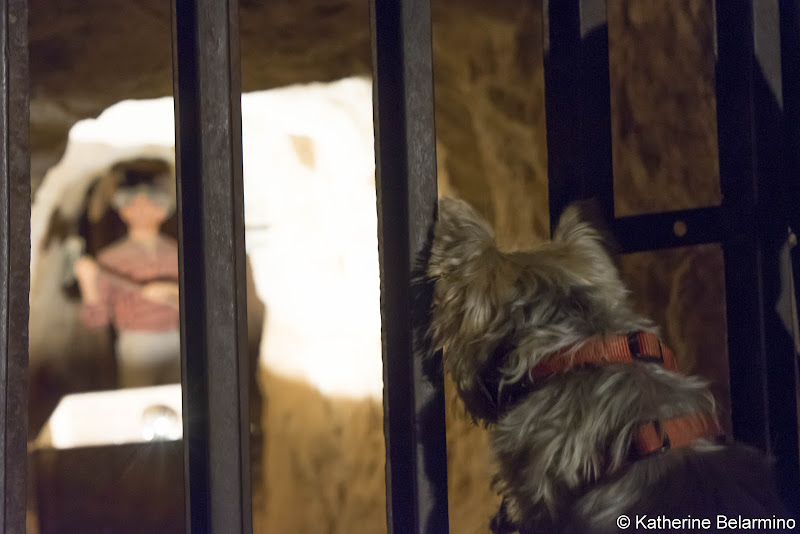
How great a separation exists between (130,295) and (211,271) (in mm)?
400

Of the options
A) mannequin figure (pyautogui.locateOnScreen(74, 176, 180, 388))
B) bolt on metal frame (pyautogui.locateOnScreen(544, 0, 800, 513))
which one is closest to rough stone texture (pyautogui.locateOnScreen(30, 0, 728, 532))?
mannequin figure (pyautogui.locateOnScreen(74, 176, 180, 388))

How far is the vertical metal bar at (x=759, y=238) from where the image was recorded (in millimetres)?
1716

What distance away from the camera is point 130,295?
169cm

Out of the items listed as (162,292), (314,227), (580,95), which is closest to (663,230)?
(580,95)

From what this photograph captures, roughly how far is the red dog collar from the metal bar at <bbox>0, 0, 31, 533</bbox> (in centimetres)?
99

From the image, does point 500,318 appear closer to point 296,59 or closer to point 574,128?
point 574,128

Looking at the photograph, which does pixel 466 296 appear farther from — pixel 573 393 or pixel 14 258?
pixel 14 258

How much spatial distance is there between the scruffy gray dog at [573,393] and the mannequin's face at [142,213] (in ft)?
2.25

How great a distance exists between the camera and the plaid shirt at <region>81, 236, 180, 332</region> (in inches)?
65.5

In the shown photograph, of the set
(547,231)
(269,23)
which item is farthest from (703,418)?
(269,23)

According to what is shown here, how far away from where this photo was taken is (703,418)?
1.45m

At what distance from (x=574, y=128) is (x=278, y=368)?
99 centimetres

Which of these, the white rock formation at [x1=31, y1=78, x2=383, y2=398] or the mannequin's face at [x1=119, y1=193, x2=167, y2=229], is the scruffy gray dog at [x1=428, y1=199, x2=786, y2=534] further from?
the mannequin's face at [x1=119, y1=193, x2=167, y2=229]

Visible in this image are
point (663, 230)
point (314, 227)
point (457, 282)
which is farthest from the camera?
point (314, 227)
